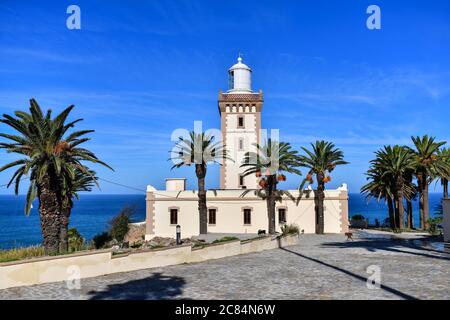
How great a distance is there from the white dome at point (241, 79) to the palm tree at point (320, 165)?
11.1 metres

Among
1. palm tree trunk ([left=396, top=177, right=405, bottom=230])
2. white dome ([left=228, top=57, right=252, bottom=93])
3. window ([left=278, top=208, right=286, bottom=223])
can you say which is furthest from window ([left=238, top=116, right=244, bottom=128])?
palm tree trunk ([left=396, top=177, right=405, bottom=230])

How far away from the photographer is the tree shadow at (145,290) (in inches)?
428

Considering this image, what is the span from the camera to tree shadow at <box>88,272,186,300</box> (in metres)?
10.9

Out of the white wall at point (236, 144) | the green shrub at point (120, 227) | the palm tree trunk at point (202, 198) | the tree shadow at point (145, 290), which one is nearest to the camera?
the tree shadow at point (145, 290)

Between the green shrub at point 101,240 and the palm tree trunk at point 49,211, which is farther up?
the palm tree trunk at point 49,211

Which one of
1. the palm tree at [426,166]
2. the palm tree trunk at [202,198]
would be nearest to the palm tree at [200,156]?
the palm tree trunk at [202,198]

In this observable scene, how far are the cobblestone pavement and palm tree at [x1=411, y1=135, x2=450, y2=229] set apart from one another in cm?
2405

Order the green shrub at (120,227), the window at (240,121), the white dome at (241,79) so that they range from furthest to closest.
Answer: the white dome at (241,79), the window at (240,121), the green shrub at (120,227)

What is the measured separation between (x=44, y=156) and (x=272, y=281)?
46.5 ft

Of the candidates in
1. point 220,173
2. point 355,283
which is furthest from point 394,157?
point 355,283

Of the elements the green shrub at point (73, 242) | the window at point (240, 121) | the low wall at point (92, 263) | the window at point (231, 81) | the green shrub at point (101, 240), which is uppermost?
the window at point (231, 81)

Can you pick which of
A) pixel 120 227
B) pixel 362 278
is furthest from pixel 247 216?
pixel 362 278

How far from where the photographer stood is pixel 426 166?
41188 mm

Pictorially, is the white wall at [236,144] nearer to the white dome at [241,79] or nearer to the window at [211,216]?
the white dome at [241,79]
